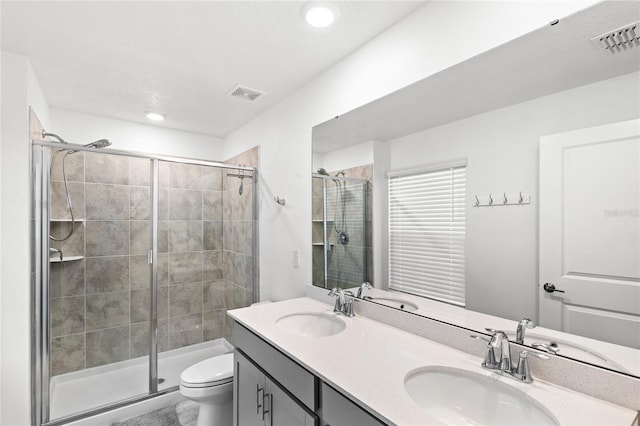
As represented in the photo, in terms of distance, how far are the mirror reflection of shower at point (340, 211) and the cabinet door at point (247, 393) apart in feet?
2.81

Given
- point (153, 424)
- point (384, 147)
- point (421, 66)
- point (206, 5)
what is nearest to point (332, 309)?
point (384, 147)

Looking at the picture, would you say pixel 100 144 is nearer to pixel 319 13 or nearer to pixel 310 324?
pixel 319 13

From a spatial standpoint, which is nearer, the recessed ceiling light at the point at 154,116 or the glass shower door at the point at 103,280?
the glass shower door at the point at 103,280

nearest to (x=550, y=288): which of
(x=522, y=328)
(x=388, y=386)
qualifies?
(x=522, y=328)

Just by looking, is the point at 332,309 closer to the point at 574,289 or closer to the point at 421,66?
the point at 574,289

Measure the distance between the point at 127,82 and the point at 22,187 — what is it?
0.92 m

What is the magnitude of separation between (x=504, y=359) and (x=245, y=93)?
224 cm

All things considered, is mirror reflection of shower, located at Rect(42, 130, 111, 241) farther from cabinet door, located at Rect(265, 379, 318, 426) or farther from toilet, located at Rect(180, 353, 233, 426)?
cabinet door, located at Rect(265, 379, 318, 426)

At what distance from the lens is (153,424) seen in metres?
2.16

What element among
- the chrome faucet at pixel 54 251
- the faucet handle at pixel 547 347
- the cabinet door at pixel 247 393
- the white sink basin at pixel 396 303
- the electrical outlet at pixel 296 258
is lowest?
the cabinet door at pixel 247 393

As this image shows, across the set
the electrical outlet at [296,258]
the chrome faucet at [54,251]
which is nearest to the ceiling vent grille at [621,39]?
the electrical outlet at [296,258]

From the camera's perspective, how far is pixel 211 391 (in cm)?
191

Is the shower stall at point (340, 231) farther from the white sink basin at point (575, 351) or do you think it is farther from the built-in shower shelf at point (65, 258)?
the built-in shower shelf at point (65, 258)

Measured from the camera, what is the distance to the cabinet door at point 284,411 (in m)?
1.14
